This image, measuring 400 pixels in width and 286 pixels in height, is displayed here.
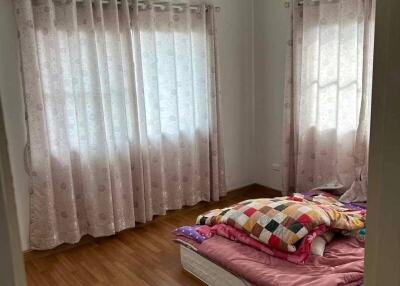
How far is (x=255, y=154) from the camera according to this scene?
187 inches

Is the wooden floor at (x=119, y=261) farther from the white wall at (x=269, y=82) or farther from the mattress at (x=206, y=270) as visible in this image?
the white wall at (x=269, y=82)

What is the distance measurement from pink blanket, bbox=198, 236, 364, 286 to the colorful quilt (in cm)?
12

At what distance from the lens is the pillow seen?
249 centimetres

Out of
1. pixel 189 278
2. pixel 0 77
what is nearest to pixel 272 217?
pixel 189 278

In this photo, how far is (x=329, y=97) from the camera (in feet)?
12.4

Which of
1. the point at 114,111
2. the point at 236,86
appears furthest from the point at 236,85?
the point at 114,111

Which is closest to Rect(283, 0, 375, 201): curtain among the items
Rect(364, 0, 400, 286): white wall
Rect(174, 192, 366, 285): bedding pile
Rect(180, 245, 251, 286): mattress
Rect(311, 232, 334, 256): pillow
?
Rect(174, 192, 366, 285): bedding pile

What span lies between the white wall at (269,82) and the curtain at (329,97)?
29cm

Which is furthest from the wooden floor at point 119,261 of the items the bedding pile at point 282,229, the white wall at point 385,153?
the white wall at point 385,153

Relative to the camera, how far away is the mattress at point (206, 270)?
2.49 metres

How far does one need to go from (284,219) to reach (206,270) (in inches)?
26.8

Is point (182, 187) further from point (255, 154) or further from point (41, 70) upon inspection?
point (41, 70)

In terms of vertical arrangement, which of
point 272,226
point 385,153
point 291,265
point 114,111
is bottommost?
point 291,265

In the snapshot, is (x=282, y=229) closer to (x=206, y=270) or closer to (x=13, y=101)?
(x=206, y=270)
